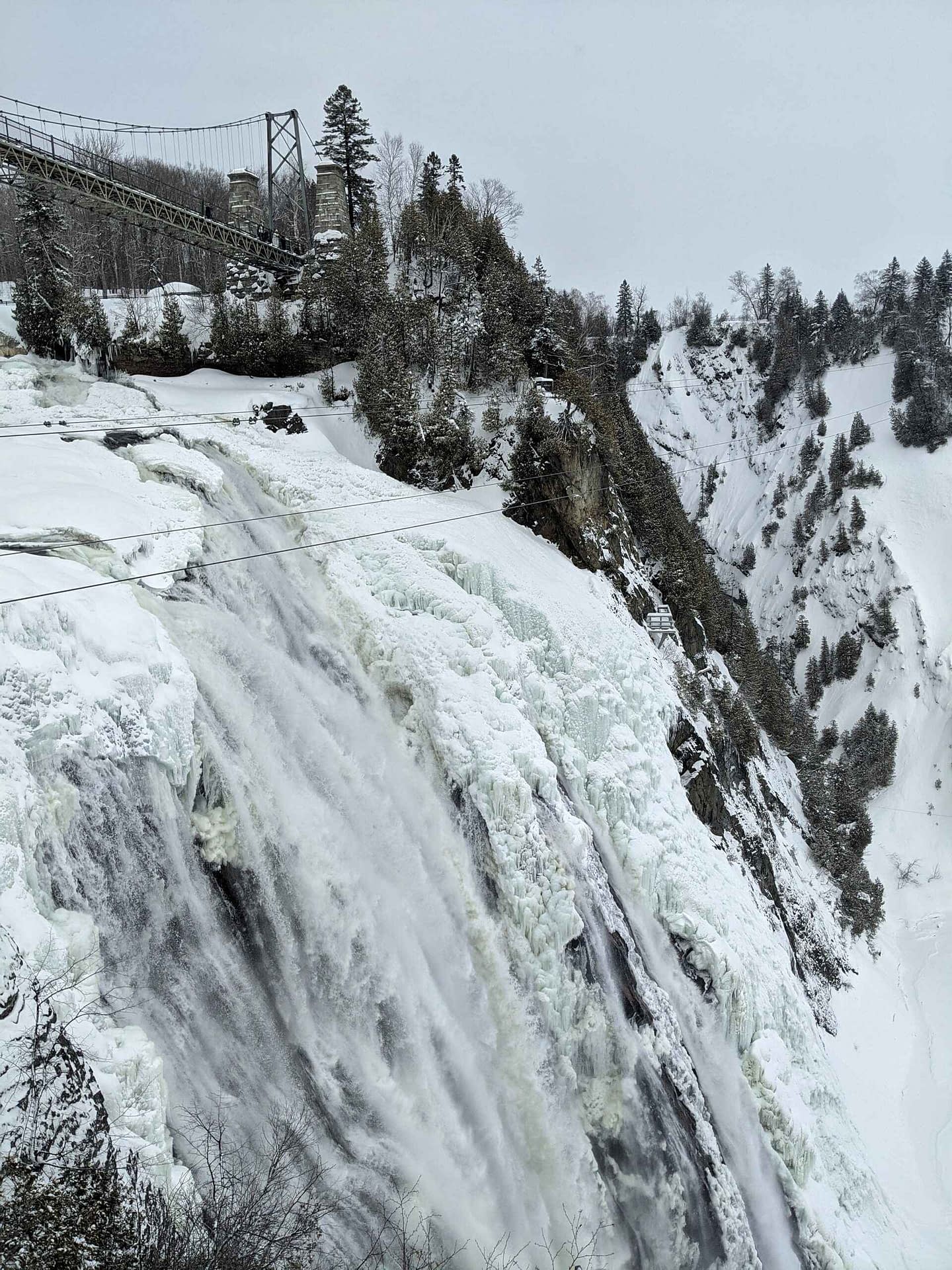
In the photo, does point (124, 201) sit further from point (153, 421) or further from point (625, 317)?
point (625, 317)

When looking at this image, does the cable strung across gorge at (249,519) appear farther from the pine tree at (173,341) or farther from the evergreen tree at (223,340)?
the pine tree at (173,341)

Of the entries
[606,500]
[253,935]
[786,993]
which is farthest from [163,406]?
[786,993]

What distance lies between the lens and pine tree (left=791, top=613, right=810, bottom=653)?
52406 mm

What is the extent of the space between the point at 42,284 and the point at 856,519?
53.3m

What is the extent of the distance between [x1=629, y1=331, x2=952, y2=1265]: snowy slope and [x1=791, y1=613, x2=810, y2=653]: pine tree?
538 millimetres

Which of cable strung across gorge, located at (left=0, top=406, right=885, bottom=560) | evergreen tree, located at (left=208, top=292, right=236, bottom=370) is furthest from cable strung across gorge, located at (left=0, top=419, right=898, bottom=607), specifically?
evergreen tree, located at (left=208, top=292, right=236, bottom=370)

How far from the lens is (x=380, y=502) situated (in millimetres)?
16891

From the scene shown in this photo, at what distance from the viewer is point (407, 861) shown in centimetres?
1065

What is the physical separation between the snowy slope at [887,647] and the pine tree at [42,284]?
27.6m

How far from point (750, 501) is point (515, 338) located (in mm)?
46817

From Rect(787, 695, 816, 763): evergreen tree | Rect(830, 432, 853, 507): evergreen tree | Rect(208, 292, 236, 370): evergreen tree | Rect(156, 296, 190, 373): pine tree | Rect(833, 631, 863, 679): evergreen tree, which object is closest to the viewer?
Rect(156, 296, 190, 373): pine tree

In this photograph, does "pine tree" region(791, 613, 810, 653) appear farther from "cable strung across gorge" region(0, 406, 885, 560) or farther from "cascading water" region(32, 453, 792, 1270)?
"cascading water" region(32, 453, 792, 1270)

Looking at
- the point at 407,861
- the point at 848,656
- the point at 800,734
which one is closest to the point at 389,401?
the point at 407,861

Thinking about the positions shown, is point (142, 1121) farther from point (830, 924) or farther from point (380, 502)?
point (830, 924)
